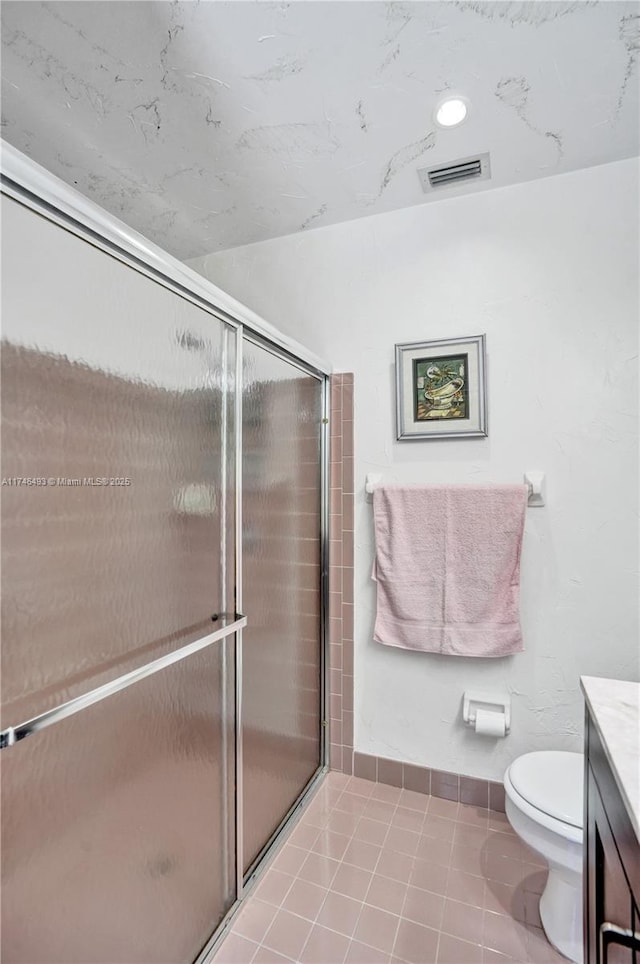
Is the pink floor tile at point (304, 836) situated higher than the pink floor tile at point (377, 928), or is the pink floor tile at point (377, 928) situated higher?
the pink floor tile at point (304, 836)

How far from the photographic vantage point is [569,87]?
136cm

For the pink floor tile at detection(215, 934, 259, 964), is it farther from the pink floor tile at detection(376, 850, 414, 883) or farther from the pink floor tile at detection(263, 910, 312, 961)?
the pink floor tile at detection(376, 850, 414, 883)

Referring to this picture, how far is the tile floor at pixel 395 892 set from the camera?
1.26 metres

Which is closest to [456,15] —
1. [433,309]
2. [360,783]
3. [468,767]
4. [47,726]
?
[433,309]

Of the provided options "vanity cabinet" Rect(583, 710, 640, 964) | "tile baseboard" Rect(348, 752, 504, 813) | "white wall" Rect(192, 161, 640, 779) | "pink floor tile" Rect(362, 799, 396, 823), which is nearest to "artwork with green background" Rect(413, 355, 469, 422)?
"white wall" Rect(192, 161, 640, 779)

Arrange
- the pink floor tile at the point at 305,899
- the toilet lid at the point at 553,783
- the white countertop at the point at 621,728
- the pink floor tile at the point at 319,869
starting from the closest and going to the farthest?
the white countertop at the point at 621,728 → the toilet lid at the point at 553,783 → the pink floor tile at the point at 305,899 → the pink floor tile at the point at 319,869

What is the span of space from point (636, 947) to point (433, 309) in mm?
1832

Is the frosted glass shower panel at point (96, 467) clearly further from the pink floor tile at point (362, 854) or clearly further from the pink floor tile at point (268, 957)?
the pink floor tile at point (362, 854)

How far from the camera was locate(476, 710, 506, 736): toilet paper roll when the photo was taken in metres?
1.71

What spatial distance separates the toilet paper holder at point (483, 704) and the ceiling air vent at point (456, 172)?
1919 mm

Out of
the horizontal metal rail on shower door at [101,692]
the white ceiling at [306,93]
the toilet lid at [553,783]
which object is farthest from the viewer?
the toilet lid at [553,783]

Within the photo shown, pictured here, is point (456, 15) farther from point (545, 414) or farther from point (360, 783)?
point (360, 783)

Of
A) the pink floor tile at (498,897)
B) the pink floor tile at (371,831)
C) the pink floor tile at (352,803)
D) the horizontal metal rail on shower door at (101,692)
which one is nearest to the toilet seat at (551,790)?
the pink floor tile at (498,897)

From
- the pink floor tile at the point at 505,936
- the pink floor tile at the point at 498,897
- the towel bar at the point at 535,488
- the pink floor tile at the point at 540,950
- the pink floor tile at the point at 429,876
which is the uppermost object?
the towel bar at the point at 535,488
